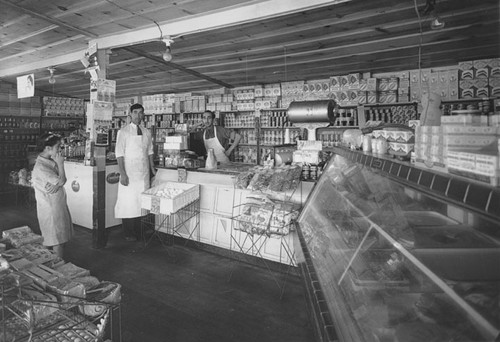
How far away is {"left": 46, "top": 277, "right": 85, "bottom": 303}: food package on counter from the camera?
1567 mm

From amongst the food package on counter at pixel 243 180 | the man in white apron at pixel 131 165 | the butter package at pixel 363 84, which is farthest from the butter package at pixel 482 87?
the man in white apron at pixel 131 165

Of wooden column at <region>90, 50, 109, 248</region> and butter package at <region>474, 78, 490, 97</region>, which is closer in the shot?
wooden column at <region>90, 50, 109, 248</region>

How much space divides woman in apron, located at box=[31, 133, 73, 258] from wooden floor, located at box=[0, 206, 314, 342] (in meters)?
0.60

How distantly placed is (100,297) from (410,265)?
146 centimetres

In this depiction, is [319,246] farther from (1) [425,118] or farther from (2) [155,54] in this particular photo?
(2) [155,54]

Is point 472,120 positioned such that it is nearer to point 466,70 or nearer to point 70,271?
point 70,271

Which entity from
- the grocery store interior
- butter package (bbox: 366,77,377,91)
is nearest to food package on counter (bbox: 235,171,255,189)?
the grocery store interior

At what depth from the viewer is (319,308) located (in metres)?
1.46

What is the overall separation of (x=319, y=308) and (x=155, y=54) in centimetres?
533

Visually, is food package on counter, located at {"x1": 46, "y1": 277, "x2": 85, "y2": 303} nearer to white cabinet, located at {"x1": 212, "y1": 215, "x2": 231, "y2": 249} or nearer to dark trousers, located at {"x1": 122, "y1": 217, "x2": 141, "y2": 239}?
white cabinet, located at {"x1": 212, "y1": 215, "x2": 231, "y2": 249}

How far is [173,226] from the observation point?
466 centimetres

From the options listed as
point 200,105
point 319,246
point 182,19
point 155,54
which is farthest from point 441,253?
point 200,105

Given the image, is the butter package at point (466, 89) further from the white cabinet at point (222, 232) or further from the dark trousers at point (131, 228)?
the dark trousers at point (131, 228)

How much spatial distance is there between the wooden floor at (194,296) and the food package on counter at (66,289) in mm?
1099
